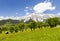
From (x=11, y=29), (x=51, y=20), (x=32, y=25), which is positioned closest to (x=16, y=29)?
(x=11, y=29)

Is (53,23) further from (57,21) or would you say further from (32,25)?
(32,25)

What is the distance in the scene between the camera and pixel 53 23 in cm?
12350

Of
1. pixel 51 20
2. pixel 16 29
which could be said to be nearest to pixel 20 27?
pixel 16 29

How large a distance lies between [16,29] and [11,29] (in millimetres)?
5280

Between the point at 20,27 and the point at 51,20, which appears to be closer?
the point at 51,20

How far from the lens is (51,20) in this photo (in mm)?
128625

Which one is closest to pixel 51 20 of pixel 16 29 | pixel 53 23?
pixel 53 23

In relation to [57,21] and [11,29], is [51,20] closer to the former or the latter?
[57,21]

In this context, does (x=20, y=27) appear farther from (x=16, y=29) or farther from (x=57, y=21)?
(x=57, y=21)

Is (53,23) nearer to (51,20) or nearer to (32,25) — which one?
(51,20)

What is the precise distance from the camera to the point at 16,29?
13962cm

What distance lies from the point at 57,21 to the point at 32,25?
2758 cm

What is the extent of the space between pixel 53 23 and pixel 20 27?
40.7 metres

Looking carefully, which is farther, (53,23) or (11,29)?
(11,29)
